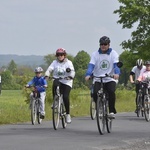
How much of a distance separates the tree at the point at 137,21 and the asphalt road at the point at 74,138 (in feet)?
126

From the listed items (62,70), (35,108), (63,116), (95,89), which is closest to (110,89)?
(95,89)

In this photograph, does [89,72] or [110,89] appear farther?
[110,89]

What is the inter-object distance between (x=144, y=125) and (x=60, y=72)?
276 centimetres

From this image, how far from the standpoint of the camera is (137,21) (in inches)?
2050

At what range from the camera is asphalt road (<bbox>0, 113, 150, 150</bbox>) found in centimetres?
925

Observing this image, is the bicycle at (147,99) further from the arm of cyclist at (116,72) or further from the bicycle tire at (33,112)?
the arm of cyclist at (116,72)

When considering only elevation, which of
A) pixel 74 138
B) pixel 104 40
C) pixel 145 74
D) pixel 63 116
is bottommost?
pixel 74 138

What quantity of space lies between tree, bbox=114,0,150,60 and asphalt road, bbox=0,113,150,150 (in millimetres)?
38442

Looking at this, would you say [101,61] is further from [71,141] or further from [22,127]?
[22,127]

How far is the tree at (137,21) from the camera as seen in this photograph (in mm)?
51375

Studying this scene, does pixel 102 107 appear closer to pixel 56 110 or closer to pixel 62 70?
pixel 56 110

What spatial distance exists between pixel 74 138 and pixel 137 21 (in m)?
42.3

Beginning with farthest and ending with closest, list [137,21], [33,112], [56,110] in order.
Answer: [137,21], [33,112], [56,110]

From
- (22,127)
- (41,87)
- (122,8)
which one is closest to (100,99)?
(22,127)
